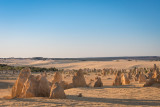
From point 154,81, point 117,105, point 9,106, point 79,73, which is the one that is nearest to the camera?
point 9,106

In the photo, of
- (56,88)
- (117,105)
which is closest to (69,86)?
(56,88)

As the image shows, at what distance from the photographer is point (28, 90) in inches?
333

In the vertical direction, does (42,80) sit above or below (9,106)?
above

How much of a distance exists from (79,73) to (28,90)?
5.57 metres

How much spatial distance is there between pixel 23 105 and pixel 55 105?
1.06 metres

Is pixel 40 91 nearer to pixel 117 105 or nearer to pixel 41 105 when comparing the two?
pixel 41 105

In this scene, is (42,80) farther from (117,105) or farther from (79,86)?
(79,86)

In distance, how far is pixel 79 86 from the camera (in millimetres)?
13594

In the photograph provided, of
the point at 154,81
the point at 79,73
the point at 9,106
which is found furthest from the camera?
the point at 79,73

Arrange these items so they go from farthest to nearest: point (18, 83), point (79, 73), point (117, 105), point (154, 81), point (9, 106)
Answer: point (79, 73), point (154, 81), point (18, 83), point (117, 105), point (9, 106)

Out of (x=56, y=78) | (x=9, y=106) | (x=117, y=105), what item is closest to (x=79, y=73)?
(x=56, y=78)

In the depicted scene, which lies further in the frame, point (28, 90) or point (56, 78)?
point (56, 78)

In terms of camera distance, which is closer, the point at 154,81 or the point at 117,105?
the point at 117,105

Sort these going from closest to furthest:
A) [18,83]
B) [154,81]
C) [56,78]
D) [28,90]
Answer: [28,90] → [18,83] → [154,81] → [56,78]
